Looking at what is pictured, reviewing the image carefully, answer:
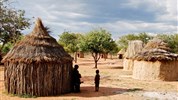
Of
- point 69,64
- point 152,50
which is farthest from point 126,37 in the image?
point 69,64

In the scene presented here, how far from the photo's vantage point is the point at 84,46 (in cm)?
3666

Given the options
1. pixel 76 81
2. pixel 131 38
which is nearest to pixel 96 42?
pixel 76 81

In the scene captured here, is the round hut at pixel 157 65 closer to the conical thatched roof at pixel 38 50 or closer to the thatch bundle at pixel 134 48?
the thatch bundle at pixel 134 48

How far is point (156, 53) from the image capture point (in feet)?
77.7

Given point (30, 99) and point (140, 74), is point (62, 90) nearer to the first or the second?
point (30, 99)

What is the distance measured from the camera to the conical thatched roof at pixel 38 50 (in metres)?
14.6

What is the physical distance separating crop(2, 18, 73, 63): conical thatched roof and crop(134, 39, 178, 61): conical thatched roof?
9709mm

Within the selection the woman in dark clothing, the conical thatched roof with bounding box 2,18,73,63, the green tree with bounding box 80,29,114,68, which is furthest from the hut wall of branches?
the green tree with bounding box 80,29,114,68

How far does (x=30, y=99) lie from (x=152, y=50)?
43.1 feet

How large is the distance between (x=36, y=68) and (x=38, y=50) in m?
0.95

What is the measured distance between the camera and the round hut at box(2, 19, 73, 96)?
1455 centimetres

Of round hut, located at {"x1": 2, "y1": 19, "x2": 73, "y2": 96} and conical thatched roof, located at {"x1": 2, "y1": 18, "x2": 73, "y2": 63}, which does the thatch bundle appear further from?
round hut, located at {"x1": 2, "y1": 19, "x2": 73, "y2": 96}

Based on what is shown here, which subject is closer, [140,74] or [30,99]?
[30,99]

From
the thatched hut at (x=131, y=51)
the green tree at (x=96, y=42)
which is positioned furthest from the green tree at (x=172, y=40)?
the thatched hut at (x=131, y=51)
